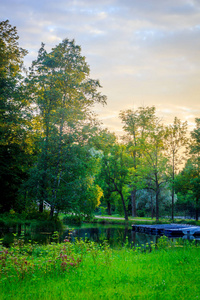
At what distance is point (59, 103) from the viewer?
30016 millimetres

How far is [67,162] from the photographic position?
2753 centimetres

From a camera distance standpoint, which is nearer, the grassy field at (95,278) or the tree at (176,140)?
the grassy field at (95,278)

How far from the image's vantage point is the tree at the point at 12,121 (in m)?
23.6

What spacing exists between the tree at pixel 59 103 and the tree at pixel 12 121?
5.25 feet

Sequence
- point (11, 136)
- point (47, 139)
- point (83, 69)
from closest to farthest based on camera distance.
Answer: point (11, 136) < point (47, 139) < point (83, 69)

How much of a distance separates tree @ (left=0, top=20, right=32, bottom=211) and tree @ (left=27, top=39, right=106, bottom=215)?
1.60m

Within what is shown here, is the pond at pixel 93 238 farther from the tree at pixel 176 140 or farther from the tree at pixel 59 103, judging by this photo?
the tree at pixel 176 140

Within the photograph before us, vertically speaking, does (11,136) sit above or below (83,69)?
below

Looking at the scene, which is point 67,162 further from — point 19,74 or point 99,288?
point 99,288

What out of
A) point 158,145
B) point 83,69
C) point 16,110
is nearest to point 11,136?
point 16,110

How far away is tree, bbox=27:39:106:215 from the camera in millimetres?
27750

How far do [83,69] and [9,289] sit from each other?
2697 centimetres

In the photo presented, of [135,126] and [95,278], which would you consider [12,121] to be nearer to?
[95,278]

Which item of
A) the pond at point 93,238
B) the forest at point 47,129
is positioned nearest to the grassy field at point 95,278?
the pond at point 93,238
